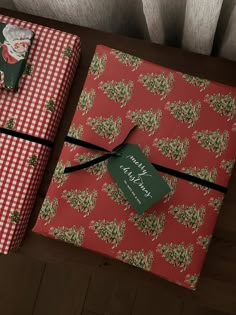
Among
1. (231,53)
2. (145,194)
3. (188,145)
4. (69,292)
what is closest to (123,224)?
(145,194)

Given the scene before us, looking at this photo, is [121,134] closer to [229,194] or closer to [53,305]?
[229,194]

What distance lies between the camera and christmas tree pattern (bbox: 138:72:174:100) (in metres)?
0.86

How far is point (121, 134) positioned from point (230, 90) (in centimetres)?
24

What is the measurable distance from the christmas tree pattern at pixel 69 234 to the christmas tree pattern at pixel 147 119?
9.5 inches

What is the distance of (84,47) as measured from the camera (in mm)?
976

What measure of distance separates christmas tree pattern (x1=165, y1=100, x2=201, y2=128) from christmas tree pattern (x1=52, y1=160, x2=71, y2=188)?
239 millimetres

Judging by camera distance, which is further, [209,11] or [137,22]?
[137,22]

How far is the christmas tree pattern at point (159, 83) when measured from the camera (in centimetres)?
86

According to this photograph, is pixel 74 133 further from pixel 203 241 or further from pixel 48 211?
pixel 203 241

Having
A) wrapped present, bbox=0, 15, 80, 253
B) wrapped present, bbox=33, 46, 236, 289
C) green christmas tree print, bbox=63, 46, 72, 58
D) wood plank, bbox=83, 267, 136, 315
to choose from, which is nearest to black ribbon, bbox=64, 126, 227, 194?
wrapped present, bbox=33, 46, 236, 289

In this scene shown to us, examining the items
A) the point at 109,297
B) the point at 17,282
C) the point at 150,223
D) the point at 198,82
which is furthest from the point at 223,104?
the point at 17,282

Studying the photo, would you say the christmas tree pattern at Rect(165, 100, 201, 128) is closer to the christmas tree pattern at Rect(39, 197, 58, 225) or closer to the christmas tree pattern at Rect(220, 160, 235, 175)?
the christmas tree pattern at Rect(220, 160, 235, 175)

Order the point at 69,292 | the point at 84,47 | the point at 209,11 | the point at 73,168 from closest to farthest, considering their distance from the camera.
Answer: the point at 209,11
the point at 73,168
the point at 84,47
the point at 69,292

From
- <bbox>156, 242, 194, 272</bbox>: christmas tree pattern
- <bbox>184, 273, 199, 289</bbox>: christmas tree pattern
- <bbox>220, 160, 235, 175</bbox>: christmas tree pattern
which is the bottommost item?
<bbox>184, 273, 199, 289</bbox>: christmas tree pattern
